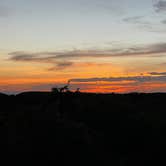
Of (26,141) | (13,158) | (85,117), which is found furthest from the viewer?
(85,117)

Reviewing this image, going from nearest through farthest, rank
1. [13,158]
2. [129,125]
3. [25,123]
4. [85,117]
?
[13,158] < [25,123] < [129,125] < [85,117]

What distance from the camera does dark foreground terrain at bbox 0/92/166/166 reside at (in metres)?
17.4

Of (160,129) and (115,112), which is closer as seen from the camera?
(160,129)

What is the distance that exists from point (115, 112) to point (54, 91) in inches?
241

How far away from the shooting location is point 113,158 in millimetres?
18422

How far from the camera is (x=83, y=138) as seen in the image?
61.9 feet

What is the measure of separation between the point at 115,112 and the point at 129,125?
2.44 metres

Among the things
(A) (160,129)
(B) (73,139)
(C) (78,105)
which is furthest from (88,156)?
(C) (78,105)

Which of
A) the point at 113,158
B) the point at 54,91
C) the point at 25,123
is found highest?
the point at 54,91

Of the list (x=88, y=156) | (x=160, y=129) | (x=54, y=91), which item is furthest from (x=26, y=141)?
(x=54, y=91)

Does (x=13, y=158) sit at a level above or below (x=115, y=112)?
below

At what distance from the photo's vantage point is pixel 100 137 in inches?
808

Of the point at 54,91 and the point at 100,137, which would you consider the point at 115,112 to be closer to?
the point at 100,137

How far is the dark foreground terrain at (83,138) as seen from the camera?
17.4m
